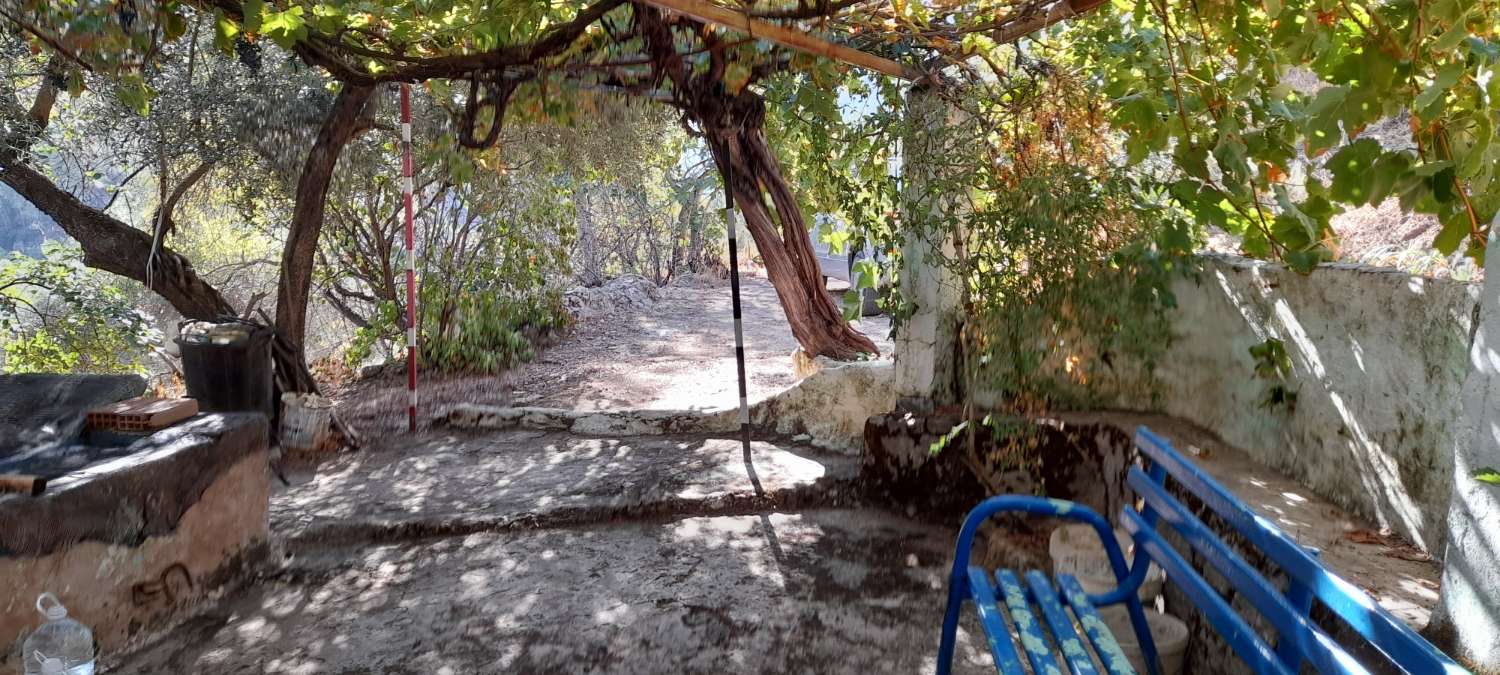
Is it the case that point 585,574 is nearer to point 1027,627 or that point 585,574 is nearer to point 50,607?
point 50,607

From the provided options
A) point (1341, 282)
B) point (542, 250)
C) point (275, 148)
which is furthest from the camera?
point (542, 250)

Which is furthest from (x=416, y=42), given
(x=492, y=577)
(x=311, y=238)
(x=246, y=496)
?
(x=492, y=577)

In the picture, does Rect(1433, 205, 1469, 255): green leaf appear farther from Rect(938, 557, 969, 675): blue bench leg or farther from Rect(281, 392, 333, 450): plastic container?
Rect(281, 392, 333, 450): plastic container

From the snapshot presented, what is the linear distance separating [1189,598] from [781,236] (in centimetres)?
541

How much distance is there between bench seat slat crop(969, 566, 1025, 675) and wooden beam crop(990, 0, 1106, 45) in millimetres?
1942

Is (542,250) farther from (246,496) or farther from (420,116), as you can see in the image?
(246,496)

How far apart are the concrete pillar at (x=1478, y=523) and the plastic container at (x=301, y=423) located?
19.8 ft

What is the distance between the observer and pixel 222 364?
20.1ft

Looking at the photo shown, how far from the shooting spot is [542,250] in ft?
33.6

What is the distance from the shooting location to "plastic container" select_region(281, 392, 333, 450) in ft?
21.3

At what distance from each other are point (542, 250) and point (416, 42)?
15.5ft

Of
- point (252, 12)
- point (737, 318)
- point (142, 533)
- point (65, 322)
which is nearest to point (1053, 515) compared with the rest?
point (142, 533)

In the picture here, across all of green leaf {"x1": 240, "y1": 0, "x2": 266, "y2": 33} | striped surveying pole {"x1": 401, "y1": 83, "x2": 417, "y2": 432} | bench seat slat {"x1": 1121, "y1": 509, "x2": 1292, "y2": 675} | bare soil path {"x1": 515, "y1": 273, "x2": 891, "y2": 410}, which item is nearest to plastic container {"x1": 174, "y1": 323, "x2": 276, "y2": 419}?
striped surveying pole {"x1": 401, "y1": 83, "x2": 417, "y2": 432}

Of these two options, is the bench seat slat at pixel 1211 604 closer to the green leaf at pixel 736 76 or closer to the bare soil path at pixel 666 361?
the green leaf at pixel 736 76
